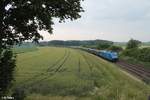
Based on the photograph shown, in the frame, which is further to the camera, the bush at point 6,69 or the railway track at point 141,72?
the railway track at point 141,72

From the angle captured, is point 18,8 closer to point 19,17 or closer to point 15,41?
point 19,17

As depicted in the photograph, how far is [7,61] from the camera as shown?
1739 cm

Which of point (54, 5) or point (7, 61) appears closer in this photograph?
point (7, 61)

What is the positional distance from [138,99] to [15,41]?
28.0 ft

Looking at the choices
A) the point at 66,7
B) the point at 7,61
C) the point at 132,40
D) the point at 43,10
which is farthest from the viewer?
the point at 132,40

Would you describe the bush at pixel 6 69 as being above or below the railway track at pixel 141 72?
above

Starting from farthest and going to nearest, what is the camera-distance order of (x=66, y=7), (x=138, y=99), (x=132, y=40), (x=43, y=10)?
(x=132, y=40) → (x=66, y=7) → (x=43, y=10) → (x=138, y=99)

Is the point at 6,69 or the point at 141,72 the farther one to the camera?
the point at 141,72

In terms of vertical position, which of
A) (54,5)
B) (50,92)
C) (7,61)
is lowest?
(50,92)

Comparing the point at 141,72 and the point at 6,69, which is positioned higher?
the point at 6,69

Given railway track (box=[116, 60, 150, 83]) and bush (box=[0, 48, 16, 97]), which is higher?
bush (box=[0, 48, 16, 97])

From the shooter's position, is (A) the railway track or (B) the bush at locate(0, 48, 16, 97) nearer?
(B) the bush at locate(0, 48, 16, 97)

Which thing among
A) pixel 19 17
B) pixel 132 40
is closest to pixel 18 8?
pixel 19 17

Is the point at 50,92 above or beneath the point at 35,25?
beneath
